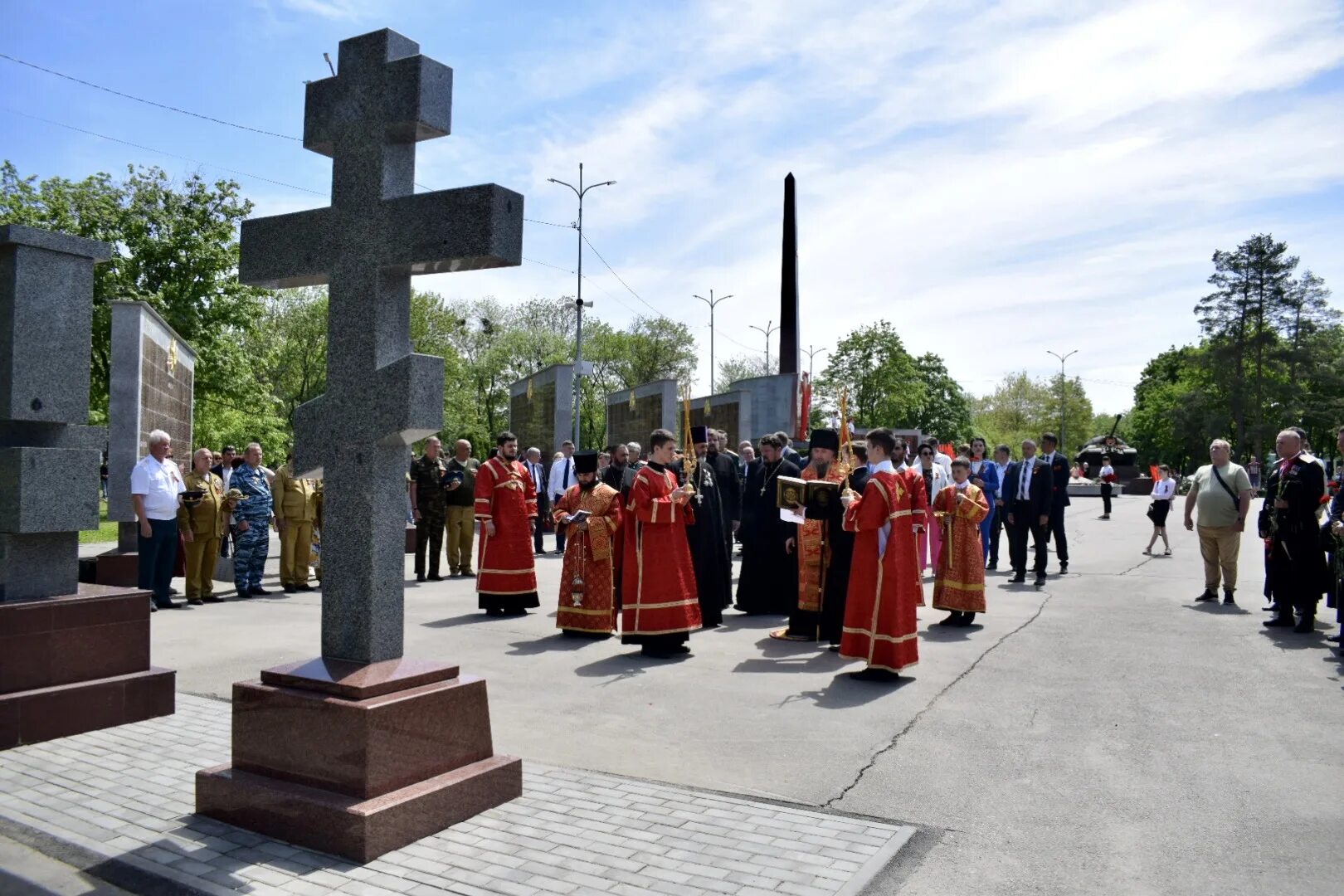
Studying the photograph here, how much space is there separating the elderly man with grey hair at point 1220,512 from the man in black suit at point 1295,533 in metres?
1.58

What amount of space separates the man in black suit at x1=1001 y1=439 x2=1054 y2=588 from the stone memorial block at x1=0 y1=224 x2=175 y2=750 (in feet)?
38.5

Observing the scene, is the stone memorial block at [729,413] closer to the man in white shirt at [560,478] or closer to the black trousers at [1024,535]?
the man in white shirt at [560,478]

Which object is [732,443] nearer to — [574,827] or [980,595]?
[980,595]

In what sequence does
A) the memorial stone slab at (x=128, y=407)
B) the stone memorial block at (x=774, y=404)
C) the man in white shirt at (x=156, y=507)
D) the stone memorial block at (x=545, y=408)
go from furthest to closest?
the stone memorial block at (x=774, y=404)
the stone memorial block at (x=545, y=408)
the memorial stone slab at (x=128, y=407)
the man in white shirt at (x=156, y=507)

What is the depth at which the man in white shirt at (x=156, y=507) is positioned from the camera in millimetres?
10391

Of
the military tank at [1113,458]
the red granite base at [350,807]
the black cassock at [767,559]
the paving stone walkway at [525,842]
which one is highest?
the military tank at [1113,458]

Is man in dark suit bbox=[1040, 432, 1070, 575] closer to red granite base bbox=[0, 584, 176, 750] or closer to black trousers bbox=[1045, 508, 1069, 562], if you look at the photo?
black trousers bbox=[1045, 508, 1069, 562]

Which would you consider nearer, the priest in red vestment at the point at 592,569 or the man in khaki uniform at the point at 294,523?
the priest in red vestment at the point at 592,569

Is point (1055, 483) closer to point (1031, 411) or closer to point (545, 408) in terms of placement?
point (545, 408)

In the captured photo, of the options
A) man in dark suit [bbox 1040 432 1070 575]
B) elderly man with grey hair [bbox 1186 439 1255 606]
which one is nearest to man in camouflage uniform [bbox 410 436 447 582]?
man in dark suit [bbox 1040 432 1070 575]

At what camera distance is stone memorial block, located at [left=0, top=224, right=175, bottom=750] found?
603 centimetres

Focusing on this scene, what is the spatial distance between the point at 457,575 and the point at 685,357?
56.1m

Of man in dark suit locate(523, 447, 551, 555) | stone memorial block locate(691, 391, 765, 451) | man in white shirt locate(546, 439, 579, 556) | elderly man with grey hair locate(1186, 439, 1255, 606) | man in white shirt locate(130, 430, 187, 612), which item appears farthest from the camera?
stone memorial block locate(691, 391, 765, 451)

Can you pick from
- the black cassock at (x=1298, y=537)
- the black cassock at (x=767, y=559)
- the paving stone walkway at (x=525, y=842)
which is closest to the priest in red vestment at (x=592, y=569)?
the black cassock at (x=767, y=559)
